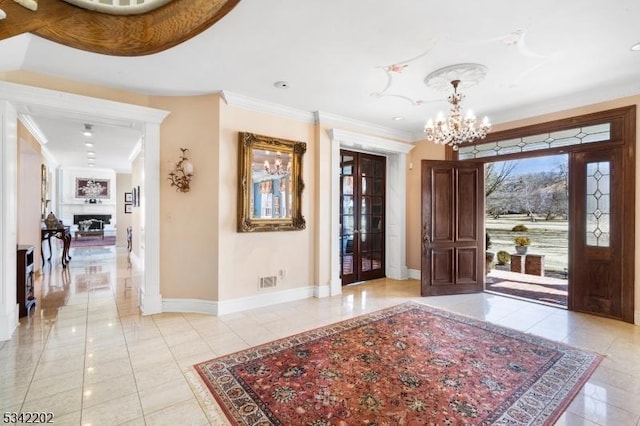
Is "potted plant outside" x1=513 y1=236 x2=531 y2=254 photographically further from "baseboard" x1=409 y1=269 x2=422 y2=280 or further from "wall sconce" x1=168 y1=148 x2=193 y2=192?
"wall sconce" x1=168 y1=148 x2=193 y2=192

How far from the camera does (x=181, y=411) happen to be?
6.61ft

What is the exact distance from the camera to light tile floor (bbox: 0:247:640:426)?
2049 millimetres

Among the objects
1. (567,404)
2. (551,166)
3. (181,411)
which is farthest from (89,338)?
(551,166)

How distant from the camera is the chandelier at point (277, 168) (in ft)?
14.0

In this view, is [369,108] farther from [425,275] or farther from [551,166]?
[551,166]

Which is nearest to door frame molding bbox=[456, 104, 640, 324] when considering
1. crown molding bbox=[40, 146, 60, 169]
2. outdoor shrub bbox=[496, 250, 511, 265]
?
outdoor shrub bbox=[496, 250, 511, 265]

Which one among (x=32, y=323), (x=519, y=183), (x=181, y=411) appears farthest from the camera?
(x=519, y=183)

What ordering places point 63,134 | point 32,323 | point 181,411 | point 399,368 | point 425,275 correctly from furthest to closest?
1. point 63,134
2. point 425,275
3. point 32,323
4. point 399,368
5. point 181,411

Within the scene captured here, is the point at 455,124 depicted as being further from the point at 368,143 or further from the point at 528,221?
the point at 528,221

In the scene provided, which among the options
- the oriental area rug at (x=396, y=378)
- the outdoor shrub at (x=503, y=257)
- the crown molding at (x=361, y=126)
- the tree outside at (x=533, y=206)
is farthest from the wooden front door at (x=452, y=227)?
the outdoor shrub at (x=503, y=257)

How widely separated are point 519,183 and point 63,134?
10212 millimetres

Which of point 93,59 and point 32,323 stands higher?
point 93,59

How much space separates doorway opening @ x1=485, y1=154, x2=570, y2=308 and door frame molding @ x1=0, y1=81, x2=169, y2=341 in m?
5.90

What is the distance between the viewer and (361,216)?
18.7 ft
